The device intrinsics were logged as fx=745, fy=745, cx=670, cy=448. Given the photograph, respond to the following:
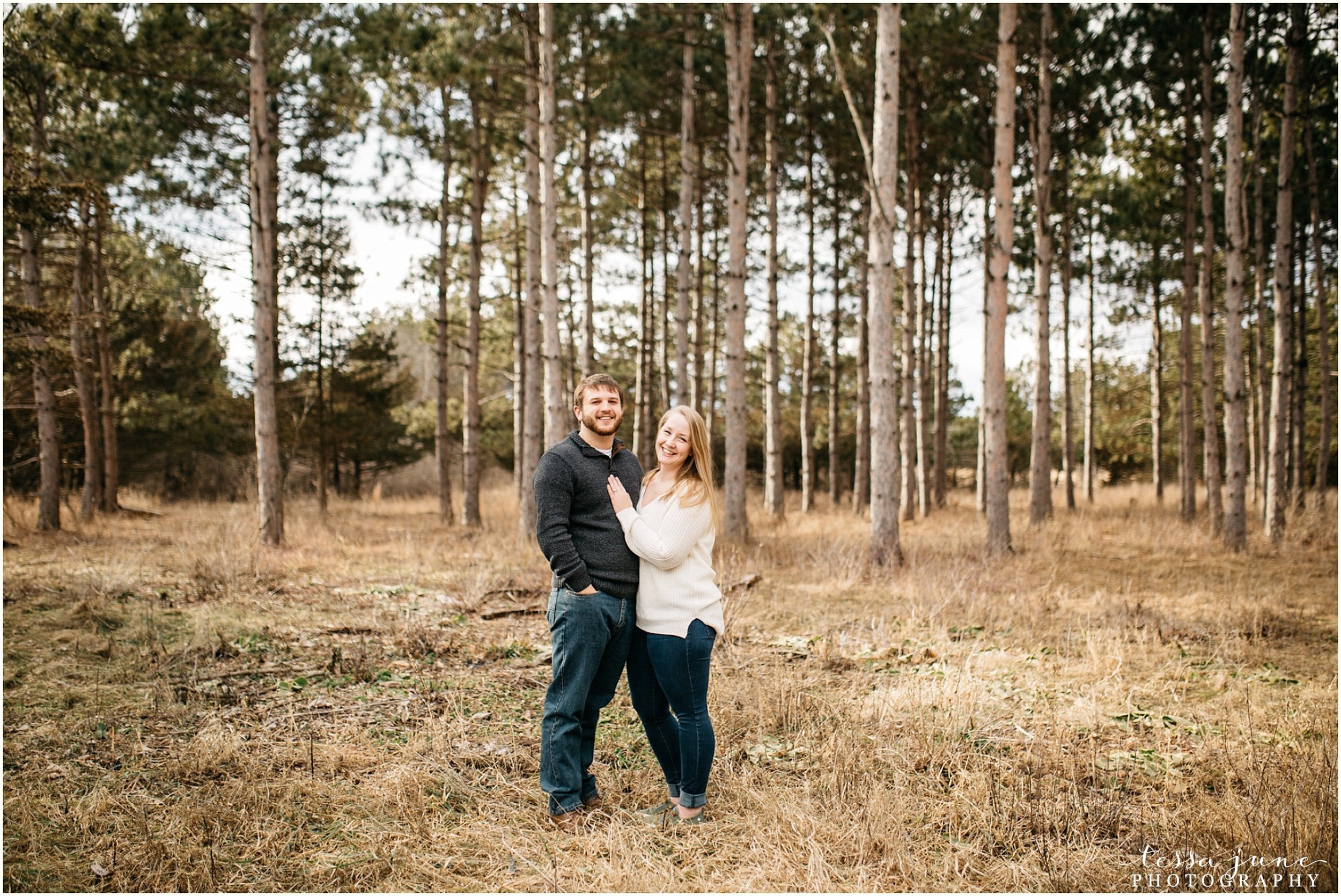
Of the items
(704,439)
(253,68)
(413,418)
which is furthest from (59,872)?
(413,418)

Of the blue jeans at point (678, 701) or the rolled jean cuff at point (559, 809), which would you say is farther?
the rolled jean cuff at point (559, 809)

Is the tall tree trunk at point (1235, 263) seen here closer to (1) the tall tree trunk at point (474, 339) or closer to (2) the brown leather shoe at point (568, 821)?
(2) the brown leather shoe at point (568, 821)

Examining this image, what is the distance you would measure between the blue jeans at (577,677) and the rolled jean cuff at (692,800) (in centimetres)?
46

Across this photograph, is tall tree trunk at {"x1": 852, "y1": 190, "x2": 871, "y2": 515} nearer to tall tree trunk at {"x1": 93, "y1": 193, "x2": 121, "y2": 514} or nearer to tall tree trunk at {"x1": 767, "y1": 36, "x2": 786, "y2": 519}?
tall tree trunk at {"x1": 767, "y1": 36, "x2": 786, "y2": 519}

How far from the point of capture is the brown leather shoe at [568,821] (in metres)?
3.21

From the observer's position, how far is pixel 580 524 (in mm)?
3248

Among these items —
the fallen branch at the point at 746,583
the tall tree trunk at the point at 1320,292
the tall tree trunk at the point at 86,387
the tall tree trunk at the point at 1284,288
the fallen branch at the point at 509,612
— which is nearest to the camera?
the fallen branch at the point at 509,612

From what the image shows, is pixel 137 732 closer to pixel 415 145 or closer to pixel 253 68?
pixel 253 68

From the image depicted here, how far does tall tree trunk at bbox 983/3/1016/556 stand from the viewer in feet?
32.2

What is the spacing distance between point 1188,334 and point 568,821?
16136 mm

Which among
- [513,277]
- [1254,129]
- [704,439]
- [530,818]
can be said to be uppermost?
[1254,129]

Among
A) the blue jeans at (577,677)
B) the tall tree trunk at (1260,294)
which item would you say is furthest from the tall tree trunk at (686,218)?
the tall tree trunk at (1260,294)

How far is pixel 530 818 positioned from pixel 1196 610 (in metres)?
6.64

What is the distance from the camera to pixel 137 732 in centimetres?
405
